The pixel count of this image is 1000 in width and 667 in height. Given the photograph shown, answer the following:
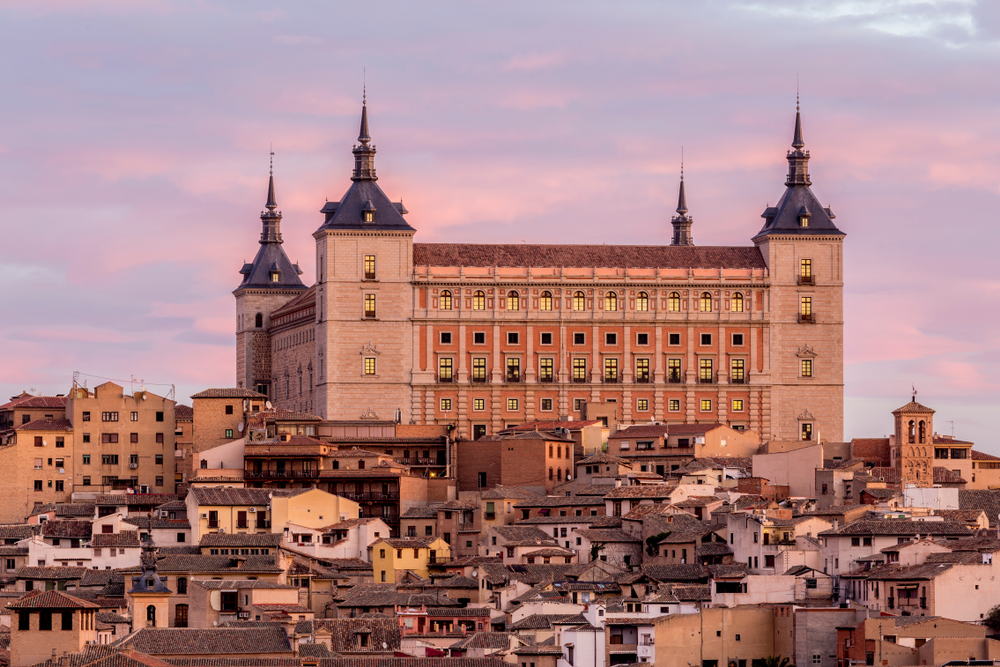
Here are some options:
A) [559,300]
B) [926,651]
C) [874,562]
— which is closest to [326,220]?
[559,300]

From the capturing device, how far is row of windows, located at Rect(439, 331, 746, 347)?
406ft

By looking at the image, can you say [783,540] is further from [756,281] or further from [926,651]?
[756,281]

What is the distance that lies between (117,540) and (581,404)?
32134mm

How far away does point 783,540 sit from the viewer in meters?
92.0

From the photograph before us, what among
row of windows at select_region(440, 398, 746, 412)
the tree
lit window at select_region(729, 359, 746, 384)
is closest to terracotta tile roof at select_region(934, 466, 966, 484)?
row of windows at select_region(440, 398, 746, 412)

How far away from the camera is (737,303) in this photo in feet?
415

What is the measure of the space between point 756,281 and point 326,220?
70.5ft

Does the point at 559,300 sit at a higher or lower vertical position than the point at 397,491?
higher

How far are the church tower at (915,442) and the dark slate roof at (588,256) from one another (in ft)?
64.8

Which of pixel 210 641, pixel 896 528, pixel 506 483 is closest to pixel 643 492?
pixel 506 483

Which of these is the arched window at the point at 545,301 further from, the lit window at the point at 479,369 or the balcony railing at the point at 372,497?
the balcony railing at the point at 372,497

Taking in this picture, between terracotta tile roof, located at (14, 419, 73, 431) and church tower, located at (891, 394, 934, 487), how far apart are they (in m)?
36.5

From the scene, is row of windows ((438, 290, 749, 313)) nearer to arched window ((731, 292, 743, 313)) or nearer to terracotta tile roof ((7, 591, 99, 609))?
arched window ((731, 292, 743, 313))

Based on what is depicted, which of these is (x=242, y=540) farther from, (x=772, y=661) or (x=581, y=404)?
(x=581, y=404)
